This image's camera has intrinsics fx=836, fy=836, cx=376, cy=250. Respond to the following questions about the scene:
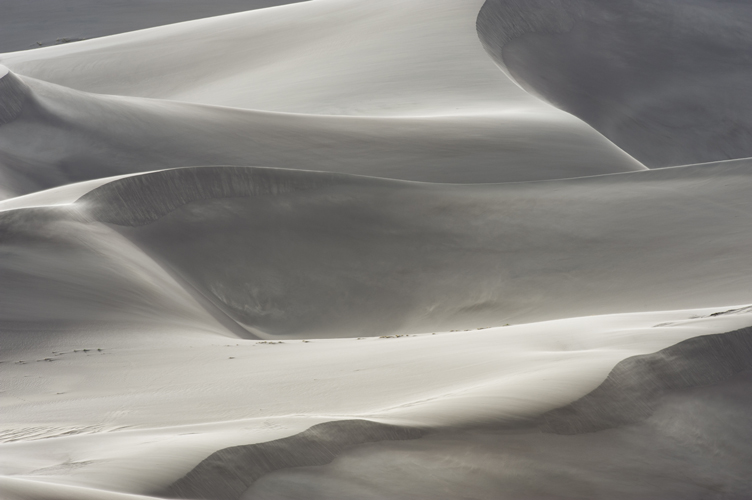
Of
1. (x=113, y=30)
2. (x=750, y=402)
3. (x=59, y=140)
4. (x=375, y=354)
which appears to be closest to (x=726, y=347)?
(x=750, y=402)

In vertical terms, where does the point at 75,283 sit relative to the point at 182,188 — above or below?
below

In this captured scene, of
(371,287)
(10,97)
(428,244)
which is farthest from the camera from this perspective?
(10,97)

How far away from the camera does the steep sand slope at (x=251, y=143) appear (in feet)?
26.6

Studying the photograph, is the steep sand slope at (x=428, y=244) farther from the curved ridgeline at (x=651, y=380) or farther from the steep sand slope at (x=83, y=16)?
the steep sand slope at (x=83, y=16)

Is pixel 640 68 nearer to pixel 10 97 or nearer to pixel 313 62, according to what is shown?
pixel 313 62

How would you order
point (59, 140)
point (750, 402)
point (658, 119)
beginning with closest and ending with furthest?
point (750, 402), point (59, 140), point (658, 119)

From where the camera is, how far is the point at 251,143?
8.31 metres


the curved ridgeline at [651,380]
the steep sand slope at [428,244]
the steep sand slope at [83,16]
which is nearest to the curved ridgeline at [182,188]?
the steep sand slope at [428,244]

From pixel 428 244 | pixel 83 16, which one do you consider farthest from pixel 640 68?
pixel 83 16

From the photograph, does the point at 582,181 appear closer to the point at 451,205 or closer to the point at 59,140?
the point at 451,205

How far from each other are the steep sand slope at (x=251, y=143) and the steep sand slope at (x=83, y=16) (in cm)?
1554

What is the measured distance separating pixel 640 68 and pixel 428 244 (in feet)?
34.8

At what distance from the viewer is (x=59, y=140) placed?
8516 mm

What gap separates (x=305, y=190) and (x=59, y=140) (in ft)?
11.2
